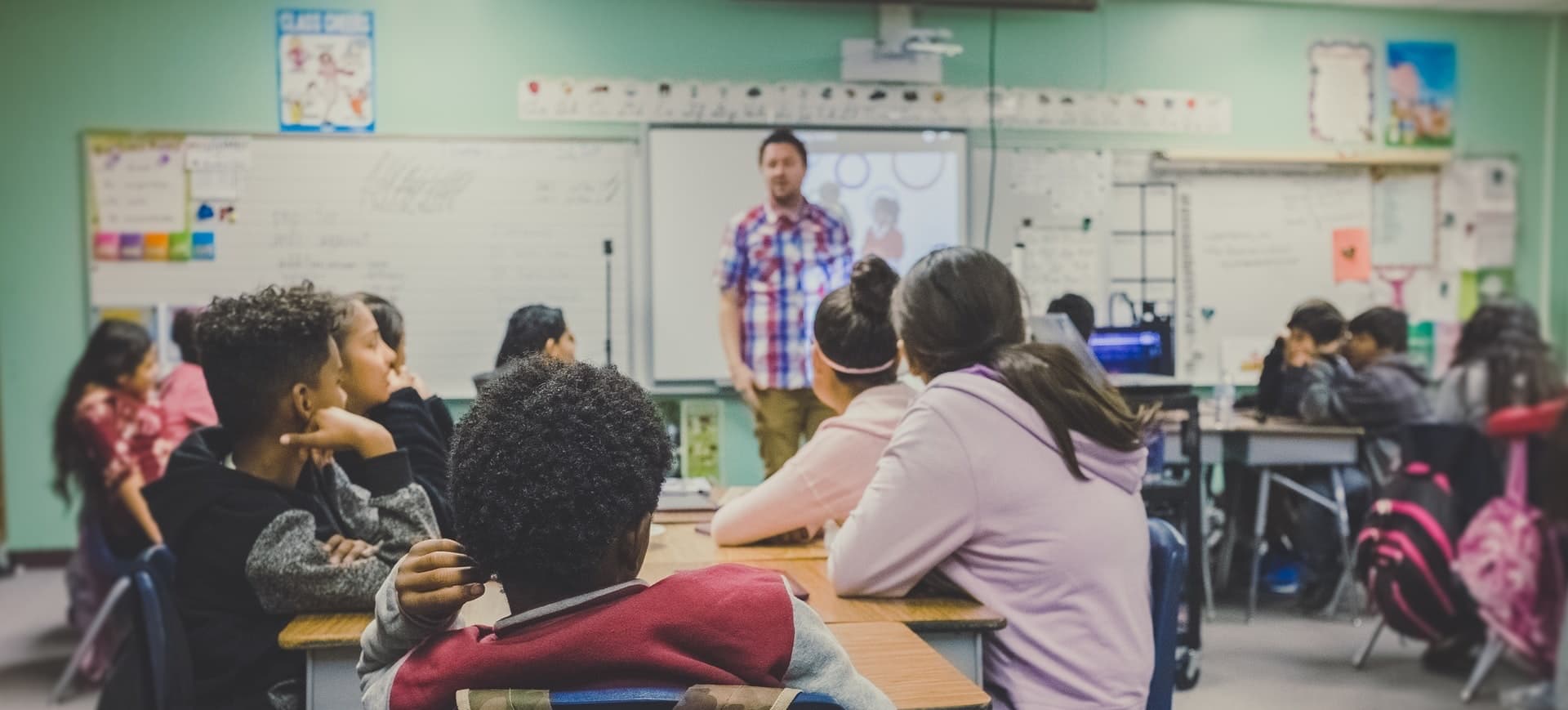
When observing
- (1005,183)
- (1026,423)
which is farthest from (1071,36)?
(1026,423)

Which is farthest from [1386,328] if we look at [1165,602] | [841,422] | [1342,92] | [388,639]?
[1342,92]

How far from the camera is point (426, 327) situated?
193 inches

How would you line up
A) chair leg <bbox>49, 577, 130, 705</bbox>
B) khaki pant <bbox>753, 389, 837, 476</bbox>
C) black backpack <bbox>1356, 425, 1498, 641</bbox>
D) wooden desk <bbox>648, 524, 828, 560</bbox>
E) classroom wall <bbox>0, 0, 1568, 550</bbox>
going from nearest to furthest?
black backpack <bbox>1356, 425, 1498, 641</bbox> < wooden desk <bbox>648, 524, 828, 560</bbox> < chair leg <bbox>49, 577, 130, 705</bbox> < khaki pant <bbox>753, 389, 837, 476</bbox> < classroom wall <bbox>0, 0, 1568, 550</bbox>

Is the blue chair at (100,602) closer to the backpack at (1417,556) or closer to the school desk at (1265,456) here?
the school desk at (1265,456)

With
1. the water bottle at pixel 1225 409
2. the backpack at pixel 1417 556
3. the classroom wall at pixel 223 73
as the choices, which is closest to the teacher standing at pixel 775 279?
the classroom wall at pixel 223 73

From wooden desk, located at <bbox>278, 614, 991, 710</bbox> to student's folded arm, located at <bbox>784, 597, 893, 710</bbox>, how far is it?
10.7 inches

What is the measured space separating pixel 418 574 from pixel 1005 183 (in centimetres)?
456

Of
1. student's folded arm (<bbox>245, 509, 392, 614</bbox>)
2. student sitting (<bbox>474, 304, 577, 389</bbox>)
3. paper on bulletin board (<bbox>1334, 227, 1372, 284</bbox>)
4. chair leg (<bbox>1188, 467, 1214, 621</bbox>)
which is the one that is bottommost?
chair leg (<bbox>1188, 467, 1214, 621</bbox>)

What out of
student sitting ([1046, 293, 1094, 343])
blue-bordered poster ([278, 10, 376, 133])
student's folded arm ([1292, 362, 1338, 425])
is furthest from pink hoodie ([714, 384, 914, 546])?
blue-bordered poster ([278, 10, 376, 133])

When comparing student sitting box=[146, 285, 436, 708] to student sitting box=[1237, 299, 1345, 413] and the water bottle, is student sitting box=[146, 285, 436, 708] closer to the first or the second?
student sitting box=[1237, 299, 1345, 413]

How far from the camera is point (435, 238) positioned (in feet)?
16.1

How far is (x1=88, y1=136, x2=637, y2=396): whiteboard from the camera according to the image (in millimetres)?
4812

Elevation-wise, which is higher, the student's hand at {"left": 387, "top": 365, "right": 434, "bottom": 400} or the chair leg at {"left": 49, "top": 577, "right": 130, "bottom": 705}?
the student's hand at {"left": 387, "top": 365, "right": 434, "bottom": 400}

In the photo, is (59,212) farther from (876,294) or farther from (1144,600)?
(1144,600)
